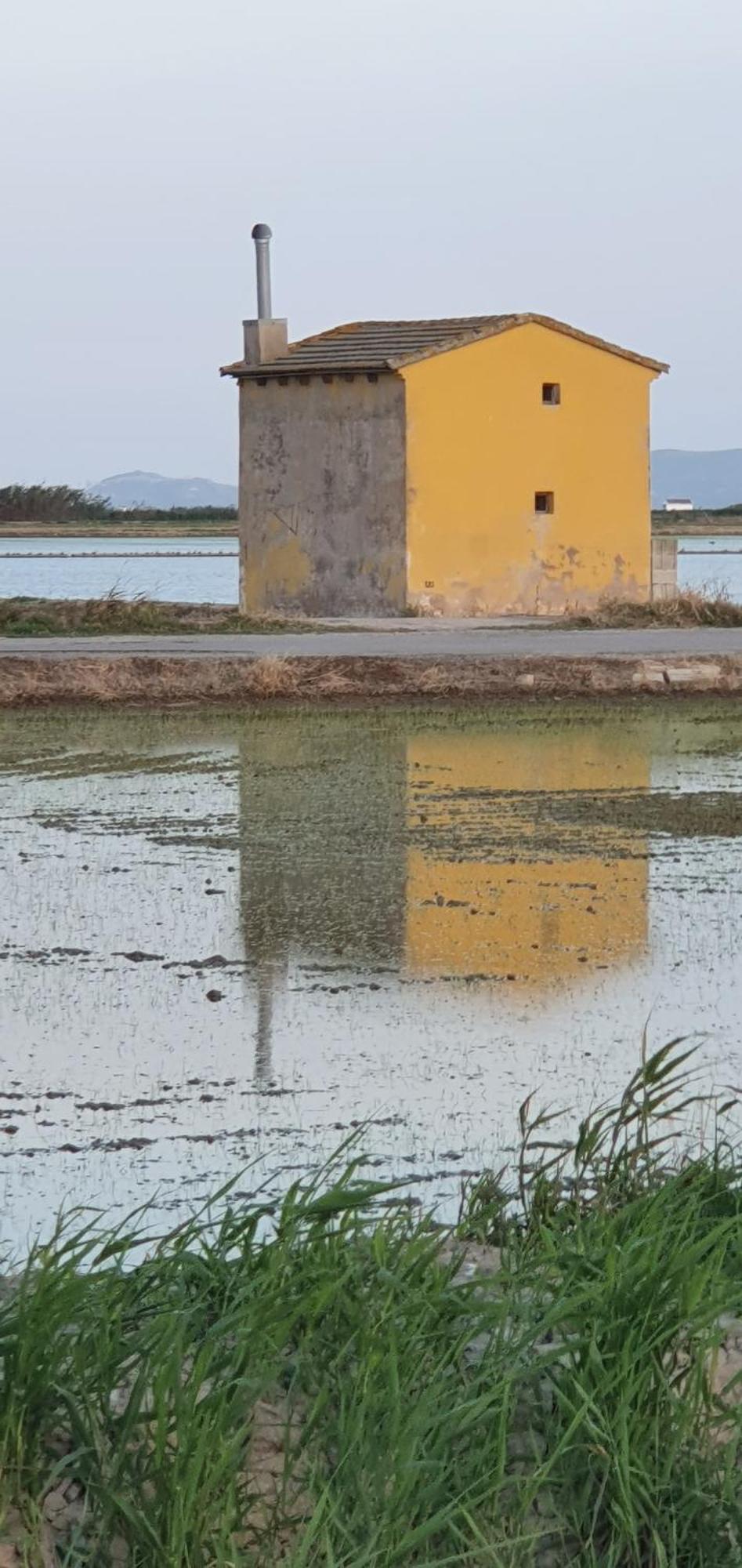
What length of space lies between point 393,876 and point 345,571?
1887cm

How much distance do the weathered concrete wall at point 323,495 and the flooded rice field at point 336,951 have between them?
40.6 ft

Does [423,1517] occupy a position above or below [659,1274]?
below

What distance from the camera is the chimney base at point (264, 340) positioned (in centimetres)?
3148

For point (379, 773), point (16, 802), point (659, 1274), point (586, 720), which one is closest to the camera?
point (659, 1274)

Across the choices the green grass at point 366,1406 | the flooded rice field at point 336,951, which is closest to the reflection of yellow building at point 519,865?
the flooded rice field at point 336,951

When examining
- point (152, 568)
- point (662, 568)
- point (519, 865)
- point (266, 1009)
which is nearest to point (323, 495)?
point (662, 568)

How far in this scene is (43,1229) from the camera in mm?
5785

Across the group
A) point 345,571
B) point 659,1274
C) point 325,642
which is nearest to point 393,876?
point 659,1274

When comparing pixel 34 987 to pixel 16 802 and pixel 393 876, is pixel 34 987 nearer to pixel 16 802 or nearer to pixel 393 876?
pixel 393 876

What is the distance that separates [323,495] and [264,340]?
2.57m

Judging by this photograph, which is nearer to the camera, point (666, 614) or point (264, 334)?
point (666, 614)

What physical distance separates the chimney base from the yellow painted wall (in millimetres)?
2684

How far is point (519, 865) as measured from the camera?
1209cm

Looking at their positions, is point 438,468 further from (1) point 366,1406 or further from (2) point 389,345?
(1) point 366,1406
